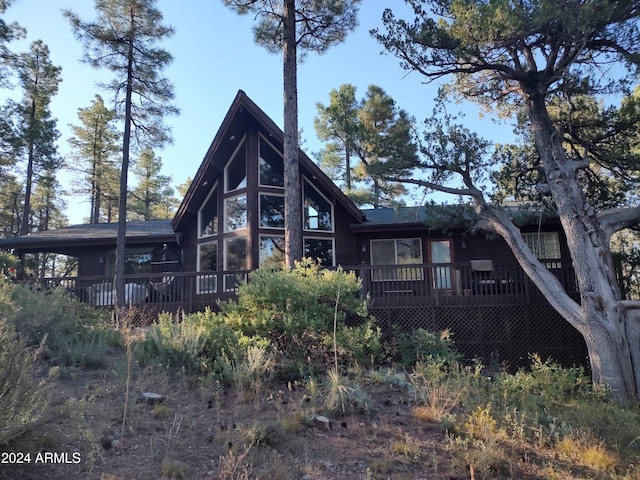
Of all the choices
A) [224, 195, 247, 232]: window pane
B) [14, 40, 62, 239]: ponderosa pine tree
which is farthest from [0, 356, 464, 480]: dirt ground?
[14, 40, 62, 239]: ponderosa pine tree

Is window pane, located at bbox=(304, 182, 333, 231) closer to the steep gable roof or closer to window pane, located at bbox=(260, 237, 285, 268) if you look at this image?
window pane, located at bbox=(260, 237, 285, 268)

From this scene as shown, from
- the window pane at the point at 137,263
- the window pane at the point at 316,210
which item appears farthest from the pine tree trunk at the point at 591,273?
the window pane at the point at 137,263

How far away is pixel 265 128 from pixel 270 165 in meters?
1.22

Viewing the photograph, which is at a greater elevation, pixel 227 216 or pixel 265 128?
pixel 265 128

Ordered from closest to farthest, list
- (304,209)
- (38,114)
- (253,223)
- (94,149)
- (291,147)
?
(291,147) < (253,223) < (304,209) < (38,114) < (94,149)

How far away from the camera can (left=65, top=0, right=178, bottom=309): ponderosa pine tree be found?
1261 cm

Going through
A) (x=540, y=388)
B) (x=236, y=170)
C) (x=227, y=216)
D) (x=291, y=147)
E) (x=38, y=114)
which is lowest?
(x=540, y=388)

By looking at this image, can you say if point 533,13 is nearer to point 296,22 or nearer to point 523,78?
point 523,78

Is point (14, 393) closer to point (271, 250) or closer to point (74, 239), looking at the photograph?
point (271, 250)

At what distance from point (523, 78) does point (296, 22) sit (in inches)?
229

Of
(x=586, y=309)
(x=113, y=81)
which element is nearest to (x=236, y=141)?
(x=113, y=81)

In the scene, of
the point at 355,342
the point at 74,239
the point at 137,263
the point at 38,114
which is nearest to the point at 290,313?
the point at 355,342

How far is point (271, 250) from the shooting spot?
12.8 meters

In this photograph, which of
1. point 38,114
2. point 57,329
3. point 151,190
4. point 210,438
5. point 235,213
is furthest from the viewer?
point 151,190
